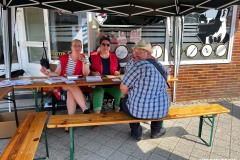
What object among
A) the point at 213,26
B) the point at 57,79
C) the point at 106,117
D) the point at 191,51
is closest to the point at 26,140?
the point at 106,117

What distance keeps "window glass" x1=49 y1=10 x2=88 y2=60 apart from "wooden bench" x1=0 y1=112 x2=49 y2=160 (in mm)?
2223

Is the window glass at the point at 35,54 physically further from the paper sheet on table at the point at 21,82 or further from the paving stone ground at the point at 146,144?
the paving stone ground at the point at 146,144

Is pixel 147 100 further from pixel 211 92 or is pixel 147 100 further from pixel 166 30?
pixel 211 92

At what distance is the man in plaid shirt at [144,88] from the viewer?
232cm

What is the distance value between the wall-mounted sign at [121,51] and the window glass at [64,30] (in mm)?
672

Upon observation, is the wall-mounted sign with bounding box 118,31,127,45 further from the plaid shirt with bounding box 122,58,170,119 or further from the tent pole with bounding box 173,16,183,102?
the plaid shirt with bounding box 122,58,170,119

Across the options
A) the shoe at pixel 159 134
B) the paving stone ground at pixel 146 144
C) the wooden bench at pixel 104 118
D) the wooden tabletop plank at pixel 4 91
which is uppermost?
the wooden tabletop plank at pixel 4 91

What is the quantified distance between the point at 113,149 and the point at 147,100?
0.90 meters

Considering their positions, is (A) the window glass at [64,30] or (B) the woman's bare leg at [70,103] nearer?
(B) the woman's bare leg at [70,103]

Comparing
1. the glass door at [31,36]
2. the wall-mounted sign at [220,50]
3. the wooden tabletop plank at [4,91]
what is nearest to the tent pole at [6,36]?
the wooden tabletop plank at [4,91]

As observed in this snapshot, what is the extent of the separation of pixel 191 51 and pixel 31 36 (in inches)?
140

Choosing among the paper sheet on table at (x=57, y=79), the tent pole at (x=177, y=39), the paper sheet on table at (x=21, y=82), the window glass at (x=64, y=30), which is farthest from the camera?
the window glass at (x=64, y=30)

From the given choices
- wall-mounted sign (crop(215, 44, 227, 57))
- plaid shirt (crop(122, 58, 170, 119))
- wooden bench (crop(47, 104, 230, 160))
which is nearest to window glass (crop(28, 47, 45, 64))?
wooden bench (crop(47, 104, 230, 160))

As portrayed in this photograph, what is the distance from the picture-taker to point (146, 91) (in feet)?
7.81
